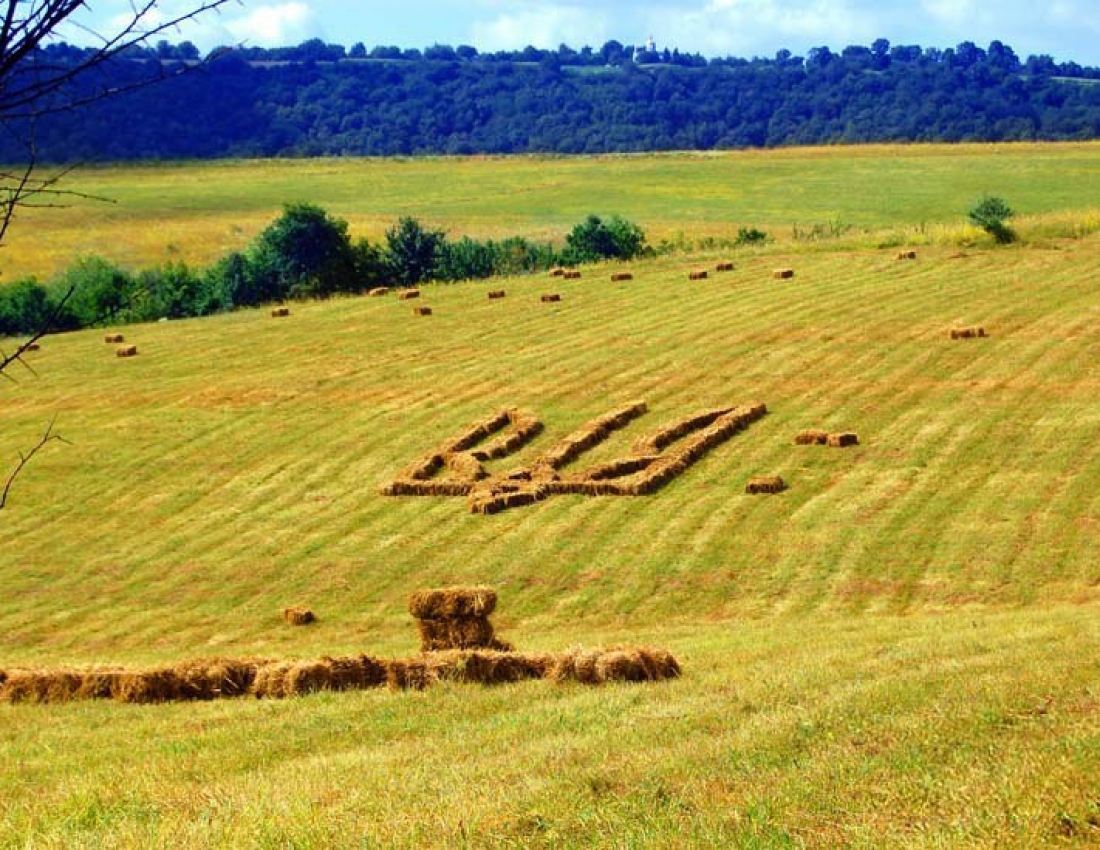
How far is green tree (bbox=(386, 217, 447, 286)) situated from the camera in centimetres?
7488

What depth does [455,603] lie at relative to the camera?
64.0 ft

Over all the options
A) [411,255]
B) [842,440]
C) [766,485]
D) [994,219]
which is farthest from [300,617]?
[411,255]

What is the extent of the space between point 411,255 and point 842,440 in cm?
4380

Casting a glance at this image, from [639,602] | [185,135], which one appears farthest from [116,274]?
[639,602]

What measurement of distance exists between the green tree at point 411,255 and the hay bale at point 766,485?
147ft

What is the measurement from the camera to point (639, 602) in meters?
25.7

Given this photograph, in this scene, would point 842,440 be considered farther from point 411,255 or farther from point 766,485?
point 411,255

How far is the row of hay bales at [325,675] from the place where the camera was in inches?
617

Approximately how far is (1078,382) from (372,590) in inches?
735

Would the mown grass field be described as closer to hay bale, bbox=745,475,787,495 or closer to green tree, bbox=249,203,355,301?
hay bale, bbox=745,475,787,495

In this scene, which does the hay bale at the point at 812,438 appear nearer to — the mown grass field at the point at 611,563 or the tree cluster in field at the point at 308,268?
the mown grass field at the point at 611,563

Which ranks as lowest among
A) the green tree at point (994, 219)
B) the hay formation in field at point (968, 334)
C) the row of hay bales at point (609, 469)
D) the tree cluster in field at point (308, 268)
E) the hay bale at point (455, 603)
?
the tree cluster in field at point (308, 268)

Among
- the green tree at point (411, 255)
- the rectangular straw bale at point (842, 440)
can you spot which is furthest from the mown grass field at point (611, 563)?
the green tree at point (411, 255)

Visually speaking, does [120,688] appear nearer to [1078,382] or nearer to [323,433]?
[323,433]
